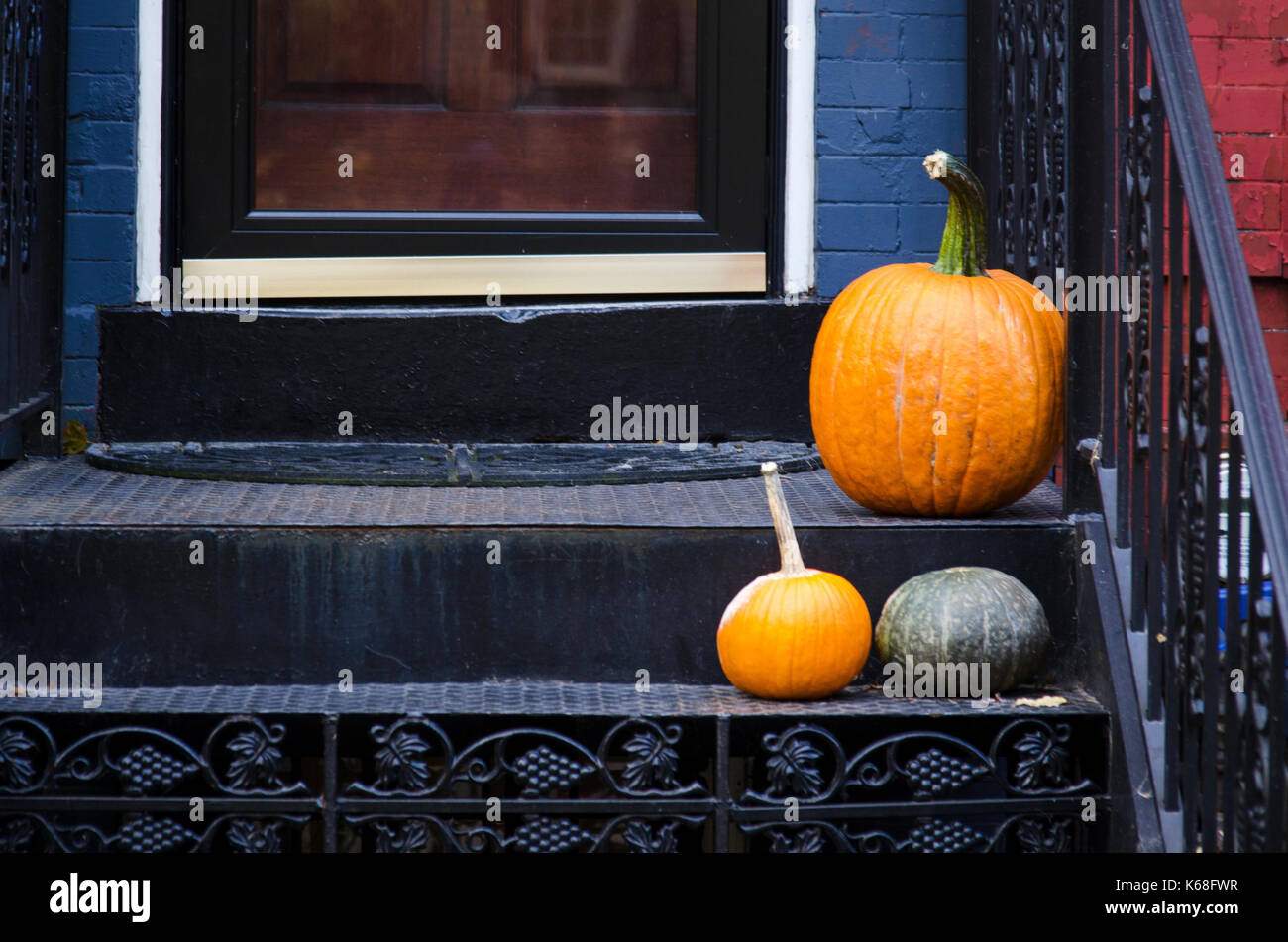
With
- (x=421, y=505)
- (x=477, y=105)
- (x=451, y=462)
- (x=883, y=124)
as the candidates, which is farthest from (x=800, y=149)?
(x=421, y=505)

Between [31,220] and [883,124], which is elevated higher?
[883,124]

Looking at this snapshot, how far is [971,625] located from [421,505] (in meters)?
1.18

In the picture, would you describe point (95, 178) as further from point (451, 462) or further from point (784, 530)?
point (784, 530)

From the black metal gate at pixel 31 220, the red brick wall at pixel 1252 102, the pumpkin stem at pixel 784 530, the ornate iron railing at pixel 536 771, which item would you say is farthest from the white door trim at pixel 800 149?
the black metal gate at pixel 31 220

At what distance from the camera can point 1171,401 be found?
244 centimetres

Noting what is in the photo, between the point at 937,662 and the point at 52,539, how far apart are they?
1.76 m

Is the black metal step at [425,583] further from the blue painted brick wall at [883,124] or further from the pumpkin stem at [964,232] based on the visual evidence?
the blue painted brick wall at [883,124]

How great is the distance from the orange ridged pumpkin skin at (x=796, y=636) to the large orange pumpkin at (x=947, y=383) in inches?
15.9

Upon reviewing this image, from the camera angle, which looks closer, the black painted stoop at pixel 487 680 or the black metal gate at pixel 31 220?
the black painted stoop at pixel 487 680

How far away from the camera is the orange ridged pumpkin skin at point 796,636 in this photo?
2.66 metres

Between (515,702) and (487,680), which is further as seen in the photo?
(487,680)

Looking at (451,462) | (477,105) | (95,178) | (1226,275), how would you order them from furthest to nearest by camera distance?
(477,105) → (95,178) → (451,462) → (1226,275)

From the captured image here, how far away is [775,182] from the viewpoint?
4.16 metres
